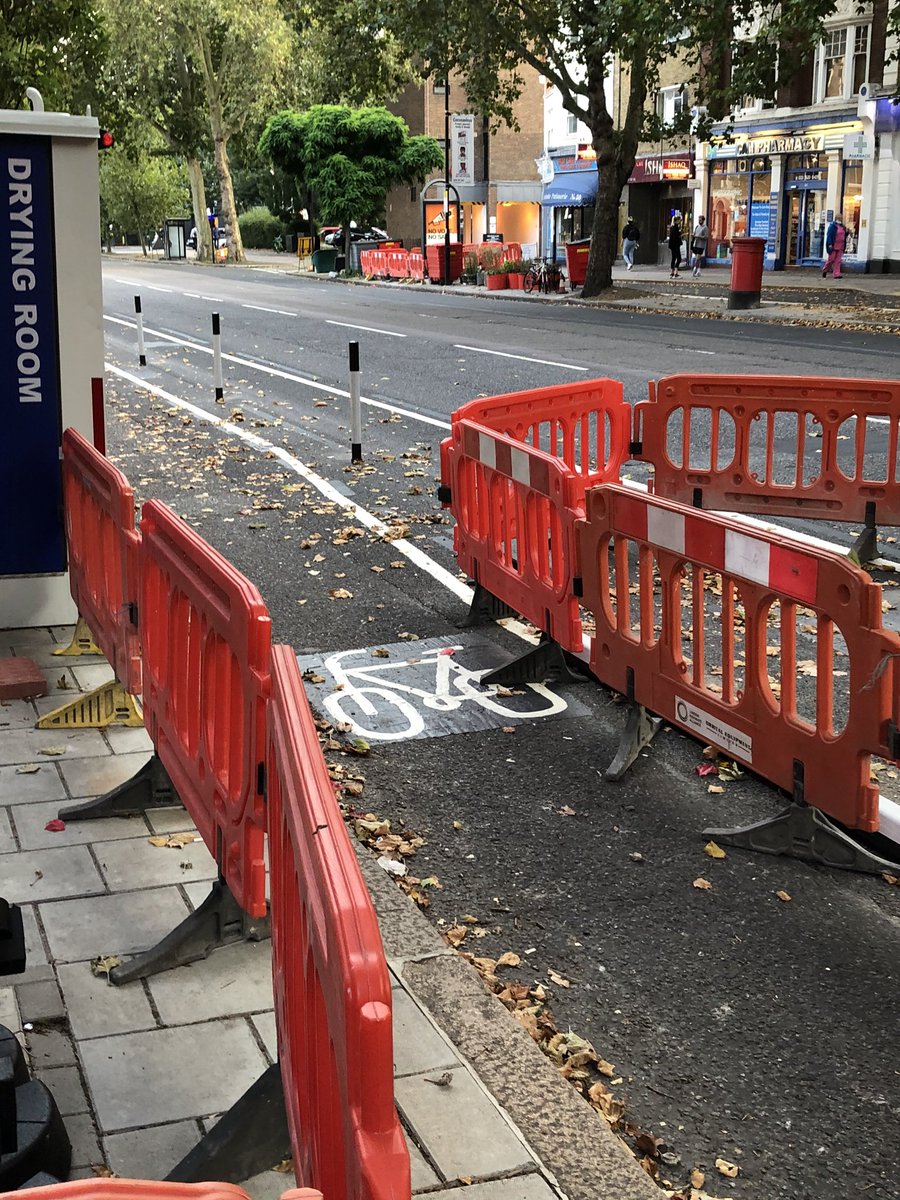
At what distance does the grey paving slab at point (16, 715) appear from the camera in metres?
6.38

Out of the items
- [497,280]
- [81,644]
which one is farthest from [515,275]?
[81,644]

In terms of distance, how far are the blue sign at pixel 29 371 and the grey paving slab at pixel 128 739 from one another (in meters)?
1.60

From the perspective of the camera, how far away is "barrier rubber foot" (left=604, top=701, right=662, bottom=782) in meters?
5.98

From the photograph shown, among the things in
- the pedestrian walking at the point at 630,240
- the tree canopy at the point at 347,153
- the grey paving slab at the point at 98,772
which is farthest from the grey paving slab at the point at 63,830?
the tree canopy at the point at 347,153

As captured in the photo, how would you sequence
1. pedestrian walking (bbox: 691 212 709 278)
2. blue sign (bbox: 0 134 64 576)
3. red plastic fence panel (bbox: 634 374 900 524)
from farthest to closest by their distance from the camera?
pedestrian walking (bbox: 691 212 709 278), red plastic fence panel (bbox: 634 374 900 524), blue sign (bbox: 0 134 64 576)

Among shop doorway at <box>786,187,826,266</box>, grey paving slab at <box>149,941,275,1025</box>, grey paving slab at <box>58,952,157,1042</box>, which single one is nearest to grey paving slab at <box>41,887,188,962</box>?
grey paving slab at <box>58,952,157,1042</box>

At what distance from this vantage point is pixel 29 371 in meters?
7.43

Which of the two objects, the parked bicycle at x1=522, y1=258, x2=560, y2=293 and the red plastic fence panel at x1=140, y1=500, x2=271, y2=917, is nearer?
the red plastic fence panel at x1=140, y1=500, x2=271, y2=917

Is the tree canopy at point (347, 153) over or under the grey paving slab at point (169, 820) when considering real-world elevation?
over

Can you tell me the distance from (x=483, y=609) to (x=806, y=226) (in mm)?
43645

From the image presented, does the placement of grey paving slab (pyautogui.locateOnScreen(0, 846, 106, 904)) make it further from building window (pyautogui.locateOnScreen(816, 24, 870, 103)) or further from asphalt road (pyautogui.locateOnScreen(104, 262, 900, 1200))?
building window (pyautogui.locateOnScreen(816, 24, 870, 103))

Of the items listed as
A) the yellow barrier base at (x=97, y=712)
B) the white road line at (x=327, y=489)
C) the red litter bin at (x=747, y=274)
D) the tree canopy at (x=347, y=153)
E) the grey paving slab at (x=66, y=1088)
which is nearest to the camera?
the grey paving slab at (x=66, y=1088)

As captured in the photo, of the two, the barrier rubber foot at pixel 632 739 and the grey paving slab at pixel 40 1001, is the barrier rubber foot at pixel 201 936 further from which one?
the barrier rubber foot at pixel 632 739

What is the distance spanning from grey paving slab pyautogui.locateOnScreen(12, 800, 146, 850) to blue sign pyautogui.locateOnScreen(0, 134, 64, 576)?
2348 millimetres
